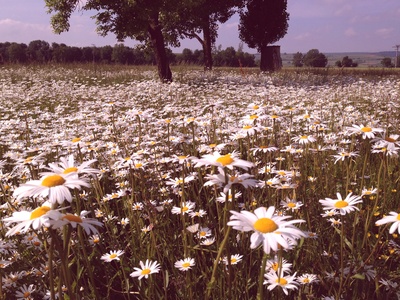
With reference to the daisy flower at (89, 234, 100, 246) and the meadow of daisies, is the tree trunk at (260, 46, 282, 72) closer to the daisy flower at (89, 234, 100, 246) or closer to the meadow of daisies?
the meadow of daisies

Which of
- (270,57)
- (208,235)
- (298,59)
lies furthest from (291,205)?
(298,59)

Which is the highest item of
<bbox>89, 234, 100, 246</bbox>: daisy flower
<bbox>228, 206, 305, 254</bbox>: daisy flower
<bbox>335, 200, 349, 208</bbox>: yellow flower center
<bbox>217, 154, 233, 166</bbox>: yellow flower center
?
<bbox>217, 154, 233, 166</bbox>: yellow flower center

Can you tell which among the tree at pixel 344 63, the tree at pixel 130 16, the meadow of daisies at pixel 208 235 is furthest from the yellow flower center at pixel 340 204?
the tree at pixel 130 16

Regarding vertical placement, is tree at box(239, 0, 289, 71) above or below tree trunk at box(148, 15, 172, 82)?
above

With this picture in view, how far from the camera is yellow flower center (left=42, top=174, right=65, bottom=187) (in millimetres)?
1433

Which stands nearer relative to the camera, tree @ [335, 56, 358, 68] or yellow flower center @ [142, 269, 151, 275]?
yellow flower center @ [142, 269, 151, 275]

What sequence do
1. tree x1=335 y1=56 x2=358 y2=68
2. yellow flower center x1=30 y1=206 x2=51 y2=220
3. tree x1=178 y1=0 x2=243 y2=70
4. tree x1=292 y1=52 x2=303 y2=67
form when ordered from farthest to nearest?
tree x1=292 y1=52 x2=303 y2=67, tree x1=178 y1=0 x2=243 y2=70, tree x1=335 y1=56 x2=358 y2=68, yellow flower center x1=30 y1=206 x2=51 y2=220

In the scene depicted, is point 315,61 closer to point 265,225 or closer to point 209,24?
point 209,24

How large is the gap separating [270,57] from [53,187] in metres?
29.2

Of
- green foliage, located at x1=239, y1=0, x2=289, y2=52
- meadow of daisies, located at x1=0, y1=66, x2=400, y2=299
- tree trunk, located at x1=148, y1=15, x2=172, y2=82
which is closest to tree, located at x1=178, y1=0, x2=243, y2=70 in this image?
green foliage, located at x1=239, y1=0, x2=289, y2=52

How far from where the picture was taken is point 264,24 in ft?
94.8

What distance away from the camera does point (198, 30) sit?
96.5ft

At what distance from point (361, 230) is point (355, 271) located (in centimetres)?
83

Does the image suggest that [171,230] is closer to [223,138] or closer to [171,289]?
[171,289]
